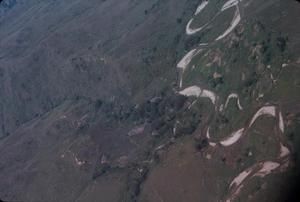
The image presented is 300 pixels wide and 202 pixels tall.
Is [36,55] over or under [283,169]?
over

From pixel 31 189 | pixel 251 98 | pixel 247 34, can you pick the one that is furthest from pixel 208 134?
pixel 31 189

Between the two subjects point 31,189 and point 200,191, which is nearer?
point 200,191

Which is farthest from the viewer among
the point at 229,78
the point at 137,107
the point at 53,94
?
the point at 53,94

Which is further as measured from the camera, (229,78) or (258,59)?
(229,78)

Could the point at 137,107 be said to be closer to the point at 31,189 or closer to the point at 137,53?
the point at 137,53

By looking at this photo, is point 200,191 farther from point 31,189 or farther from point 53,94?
point 53,94

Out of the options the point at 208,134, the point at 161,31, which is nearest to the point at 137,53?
the point at 161,31

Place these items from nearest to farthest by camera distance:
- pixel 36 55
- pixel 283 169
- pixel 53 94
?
pixel 283 169, pixel 53 94, pixel 36 55

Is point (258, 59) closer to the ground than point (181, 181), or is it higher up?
higher up

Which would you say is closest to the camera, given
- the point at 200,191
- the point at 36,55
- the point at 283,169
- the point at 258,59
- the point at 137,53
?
the point at 283,169
